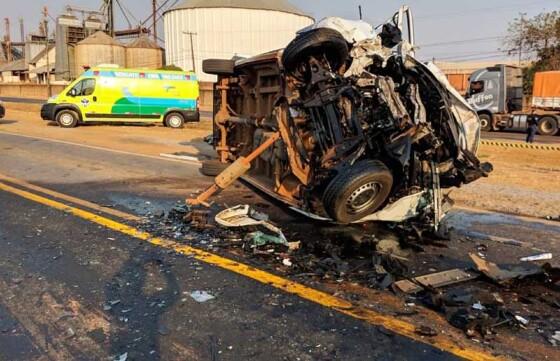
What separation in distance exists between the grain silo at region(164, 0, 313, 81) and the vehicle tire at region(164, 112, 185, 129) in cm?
3772

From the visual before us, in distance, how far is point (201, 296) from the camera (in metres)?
3.76

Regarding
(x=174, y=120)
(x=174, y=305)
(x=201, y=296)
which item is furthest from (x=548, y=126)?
(x=174, y=305)

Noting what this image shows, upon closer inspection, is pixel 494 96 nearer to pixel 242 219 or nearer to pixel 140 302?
pixel 242 219

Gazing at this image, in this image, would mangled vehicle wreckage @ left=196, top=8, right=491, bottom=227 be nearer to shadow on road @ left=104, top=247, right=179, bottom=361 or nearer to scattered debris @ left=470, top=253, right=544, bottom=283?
scattered debris @ left=470, top=253, right=544, bottom=283

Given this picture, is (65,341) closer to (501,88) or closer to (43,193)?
(43,193)

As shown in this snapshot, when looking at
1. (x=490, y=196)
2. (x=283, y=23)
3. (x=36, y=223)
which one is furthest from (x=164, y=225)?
(x=283, y=23)

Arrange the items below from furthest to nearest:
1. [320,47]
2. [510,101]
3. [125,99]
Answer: [510,101]
[125,99]
[320,47]

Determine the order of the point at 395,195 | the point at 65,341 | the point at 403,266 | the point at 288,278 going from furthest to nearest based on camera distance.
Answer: the point at 395,195 → the point at 403,266 → the point at 288,278 → the point at 65,341

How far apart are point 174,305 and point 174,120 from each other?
58.1ft

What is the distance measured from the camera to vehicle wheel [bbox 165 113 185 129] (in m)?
20.6

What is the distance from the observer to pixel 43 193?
24.0 feet

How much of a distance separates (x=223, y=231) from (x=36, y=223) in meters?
2.15

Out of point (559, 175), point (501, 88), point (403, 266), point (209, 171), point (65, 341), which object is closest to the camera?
point (65, 341)

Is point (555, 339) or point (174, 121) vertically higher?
point (174, 121)
